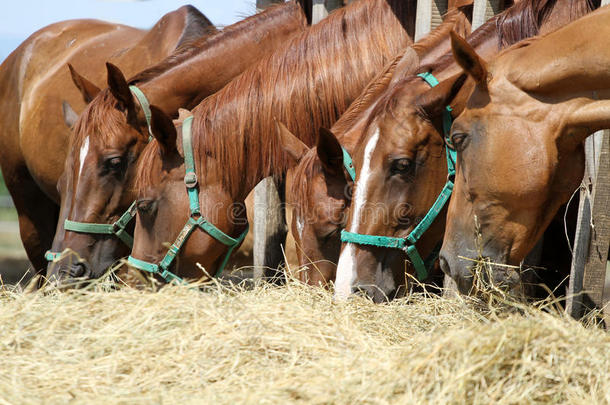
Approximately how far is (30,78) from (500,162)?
4.60 m

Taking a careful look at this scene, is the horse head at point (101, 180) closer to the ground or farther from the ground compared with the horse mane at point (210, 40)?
closer to the ground

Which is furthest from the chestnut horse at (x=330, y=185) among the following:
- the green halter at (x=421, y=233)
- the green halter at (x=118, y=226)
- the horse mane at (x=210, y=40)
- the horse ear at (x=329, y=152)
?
the horse mane at (x=210, y=40)

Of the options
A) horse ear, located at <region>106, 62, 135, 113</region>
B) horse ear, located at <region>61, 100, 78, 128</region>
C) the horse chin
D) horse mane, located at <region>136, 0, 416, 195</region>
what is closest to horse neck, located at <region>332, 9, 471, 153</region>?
horse mane, located at <region>136, 0, 416, 195</region>

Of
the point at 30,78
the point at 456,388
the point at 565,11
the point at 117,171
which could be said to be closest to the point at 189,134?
the point at 117,171

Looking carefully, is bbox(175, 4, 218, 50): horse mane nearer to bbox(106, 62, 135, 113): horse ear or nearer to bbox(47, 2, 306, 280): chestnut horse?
bbox(47, 2, 306, 280): chestnut horse

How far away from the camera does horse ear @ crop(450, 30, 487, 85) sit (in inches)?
92.1

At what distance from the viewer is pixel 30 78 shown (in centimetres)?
584

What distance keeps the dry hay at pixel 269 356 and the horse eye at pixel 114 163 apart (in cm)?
148

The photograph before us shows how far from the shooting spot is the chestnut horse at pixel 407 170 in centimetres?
279

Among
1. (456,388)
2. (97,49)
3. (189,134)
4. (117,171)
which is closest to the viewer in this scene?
(456,388)

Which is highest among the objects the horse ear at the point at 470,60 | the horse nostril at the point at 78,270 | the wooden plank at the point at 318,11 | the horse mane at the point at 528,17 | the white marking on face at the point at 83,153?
the wooden plank at the point at 318,11

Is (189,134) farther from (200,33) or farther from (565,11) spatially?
(565,11)

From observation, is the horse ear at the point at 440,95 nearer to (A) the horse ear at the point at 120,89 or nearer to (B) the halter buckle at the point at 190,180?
(B) the halter buckle at the point at 190,180

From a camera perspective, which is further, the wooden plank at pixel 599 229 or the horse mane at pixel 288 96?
the horse mane at pixel 288 96
